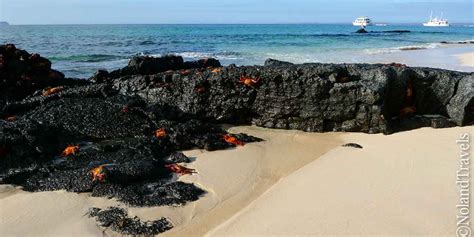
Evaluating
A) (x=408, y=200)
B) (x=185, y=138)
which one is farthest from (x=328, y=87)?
(x=408, y=200)

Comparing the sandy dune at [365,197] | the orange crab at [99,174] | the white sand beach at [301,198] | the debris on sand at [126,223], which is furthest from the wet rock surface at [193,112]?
the sandy dune at [365,197]

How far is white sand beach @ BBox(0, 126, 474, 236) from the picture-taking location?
13.1 ft

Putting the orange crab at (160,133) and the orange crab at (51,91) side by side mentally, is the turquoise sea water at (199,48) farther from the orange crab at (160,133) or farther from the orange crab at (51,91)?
the orange crab at (160,133)

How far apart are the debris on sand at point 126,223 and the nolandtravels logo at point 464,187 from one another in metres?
2.90

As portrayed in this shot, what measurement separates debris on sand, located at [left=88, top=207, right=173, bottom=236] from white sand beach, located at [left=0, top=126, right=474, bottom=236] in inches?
3.7

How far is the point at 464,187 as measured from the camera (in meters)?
4.59

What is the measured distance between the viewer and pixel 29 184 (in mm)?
5145

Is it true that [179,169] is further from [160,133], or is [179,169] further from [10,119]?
[10,119]

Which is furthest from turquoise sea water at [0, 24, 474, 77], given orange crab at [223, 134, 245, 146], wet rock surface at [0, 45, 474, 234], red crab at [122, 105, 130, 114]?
orange crab at [223, 134, 245, 146]

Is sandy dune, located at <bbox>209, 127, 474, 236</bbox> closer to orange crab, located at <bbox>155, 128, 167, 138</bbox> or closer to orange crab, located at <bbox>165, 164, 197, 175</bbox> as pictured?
orange crab, located at <bbox>165, 164, 197, 175</bbox>

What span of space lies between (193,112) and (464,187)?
4873 mm

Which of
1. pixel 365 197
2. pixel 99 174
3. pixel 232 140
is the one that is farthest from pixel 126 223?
pixel 232 140

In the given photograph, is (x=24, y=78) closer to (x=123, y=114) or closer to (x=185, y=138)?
(x=123, y=114)

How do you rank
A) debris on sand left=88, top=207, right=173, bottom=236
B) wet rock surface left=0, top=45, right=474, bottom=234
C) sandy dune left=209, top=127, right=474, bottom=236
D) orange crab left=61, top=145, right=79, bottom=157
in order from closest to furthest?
sandy dune left=209, top=127, right=474, bottom=236 → debris on sand left=88, top=207, right=173, bottom=236 → wet rock surface left=0, top=45, right=474, bottom=234 → orange crab left=61, top=145, right=79, bottom=157
